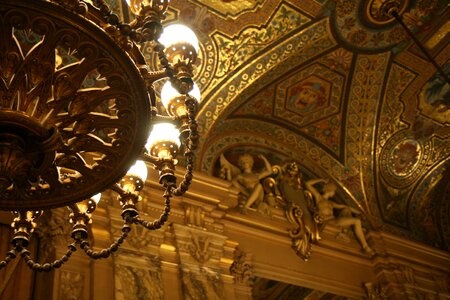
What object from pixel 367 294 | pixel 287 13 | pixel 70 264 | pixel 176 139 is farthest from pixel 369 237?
pixel 176 139

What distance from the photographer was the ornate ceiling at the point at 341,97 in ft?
24.3

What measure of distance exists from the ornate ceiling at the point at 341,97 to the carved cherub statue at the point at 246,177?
0.19 m

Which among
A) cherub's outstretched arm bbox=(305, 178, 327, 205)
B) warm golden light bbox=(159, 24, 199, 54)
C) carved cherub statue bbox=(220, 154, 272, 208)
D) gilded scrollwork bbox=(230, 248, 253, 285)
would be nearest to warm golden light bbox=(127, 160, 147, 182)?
warm golden light bbox=(159, 24, 199, 54)

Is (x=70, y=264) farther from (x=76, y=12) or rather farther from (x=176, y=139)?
(x=76, y=12)

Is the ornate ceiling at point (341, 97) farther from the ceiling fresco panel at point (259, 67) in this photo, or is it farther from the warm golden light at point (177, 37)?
the warm golden light at point (177, 37)

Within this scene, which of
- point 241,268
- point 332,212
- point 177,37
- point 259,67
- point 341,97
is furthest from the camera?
point 341,97

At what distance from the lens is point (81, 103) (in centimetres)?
350

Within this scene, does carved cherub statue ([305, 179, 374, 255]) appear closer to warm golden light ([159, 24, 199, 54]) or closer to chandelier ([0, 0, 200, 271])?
chandelier ([0, 0, 200, 271])

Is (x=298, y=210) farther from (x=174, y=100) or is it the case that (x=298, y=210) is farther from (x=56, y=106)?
(x=56, y=106)

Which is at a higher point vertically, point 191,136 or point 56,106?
point 56,106

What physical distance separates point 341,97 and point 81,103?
563cm

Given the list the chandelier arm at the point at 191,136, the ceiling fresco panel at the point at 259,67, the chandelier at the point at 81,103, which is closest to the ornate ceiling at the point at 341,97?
the ceiling fresco panel at the point at 259,67

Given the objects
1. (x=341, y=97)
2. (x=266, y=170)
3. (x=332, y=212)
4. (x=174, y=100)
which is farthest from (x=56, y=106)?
(x=341, y=97)

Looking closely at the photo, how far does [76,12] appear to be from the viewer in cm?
322
